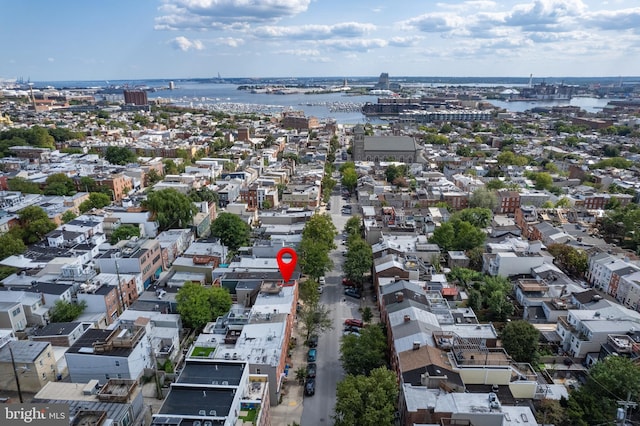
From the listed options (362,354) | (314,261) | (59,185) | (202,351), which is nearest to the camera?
(362,354)

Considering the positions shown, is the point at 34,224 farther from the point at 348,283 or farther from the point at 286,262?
the point at 348,283

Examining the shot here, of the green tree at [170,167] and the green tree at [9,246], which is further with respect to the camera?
the green tree at [170,167]

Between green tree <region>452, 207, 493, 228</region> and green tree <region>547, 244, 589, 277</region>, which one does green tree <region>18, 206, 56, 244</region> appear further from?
green tree <region>547, 244, 589, 277</region>

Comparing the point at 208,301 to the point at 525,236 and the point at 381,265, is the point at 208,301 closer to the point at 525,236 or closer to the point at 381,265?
the point at 381,265

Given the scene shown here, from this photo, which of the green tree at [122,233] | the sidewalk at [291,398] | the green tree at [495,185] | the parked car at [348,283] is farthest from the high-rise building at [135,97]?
the sidewalk at [291,398]

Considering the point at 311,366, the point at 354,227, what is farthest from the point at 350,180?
the point at 311,366

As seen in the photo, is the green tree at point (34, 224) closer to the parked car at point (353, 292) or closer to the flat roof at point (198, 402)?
the parked car at point (353, 292)

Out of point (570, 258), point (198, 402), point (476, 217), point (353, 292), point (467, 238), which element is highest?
point (198, 402)

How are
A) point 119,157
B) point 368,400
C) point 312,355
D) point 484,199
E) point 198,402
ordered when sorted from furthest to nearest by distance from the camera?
point 119,157 → point 484,199 → point 312,355 → point 368,400 → point 198,402

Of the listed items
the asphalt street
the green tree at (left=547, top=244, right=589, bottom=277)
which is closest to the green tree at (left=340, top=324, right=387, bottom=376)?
the asphalt street
